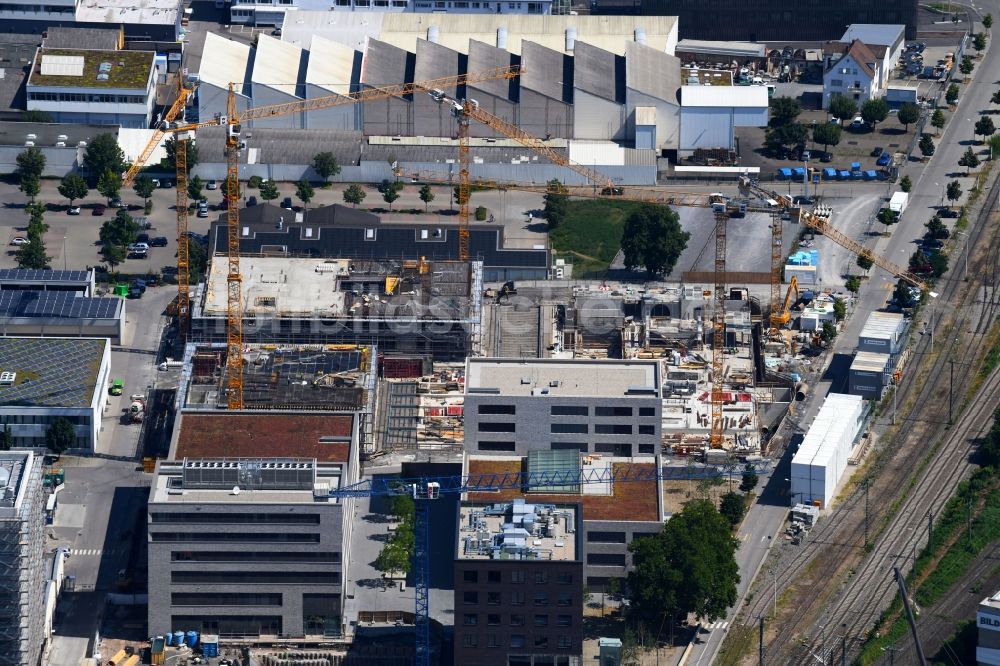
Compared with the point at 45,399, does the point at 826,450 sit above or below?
below

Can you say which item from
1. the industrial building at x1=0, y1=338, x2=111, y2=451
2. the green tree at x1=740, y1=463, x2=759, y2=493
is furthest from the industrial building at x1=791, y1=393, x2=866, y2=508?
the industrial building at x1=0, y1=338, x2=111, y2=451

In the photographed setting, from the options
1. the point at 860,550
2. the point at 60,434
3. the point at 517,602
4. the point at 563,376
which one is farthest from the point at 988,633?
the point at 60,434

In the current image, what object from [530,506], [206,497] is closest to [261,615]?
[206,497]

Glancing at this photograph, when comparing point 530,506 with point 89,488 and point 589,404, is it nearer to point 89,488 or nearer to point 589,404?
point 589,404

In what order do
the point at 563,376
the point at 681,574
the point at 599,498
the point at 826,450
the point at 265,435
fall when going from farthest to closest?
the point at 826,450
the point at 563,376
the point at 265,435
the point at 599,498
the point at 681,574

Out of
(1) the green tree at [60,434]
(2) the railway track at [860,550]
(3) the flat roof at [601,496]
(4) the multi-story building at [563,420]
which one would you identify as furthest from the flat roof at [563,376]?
(1) the green tree at [60,434]

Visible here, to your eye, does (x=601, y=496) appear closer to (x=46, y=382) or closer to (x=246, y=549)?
(x=246, y=549)

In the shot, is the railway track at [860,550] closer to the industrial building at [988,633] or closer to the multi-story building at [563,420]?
the industrial building at [988,633]
